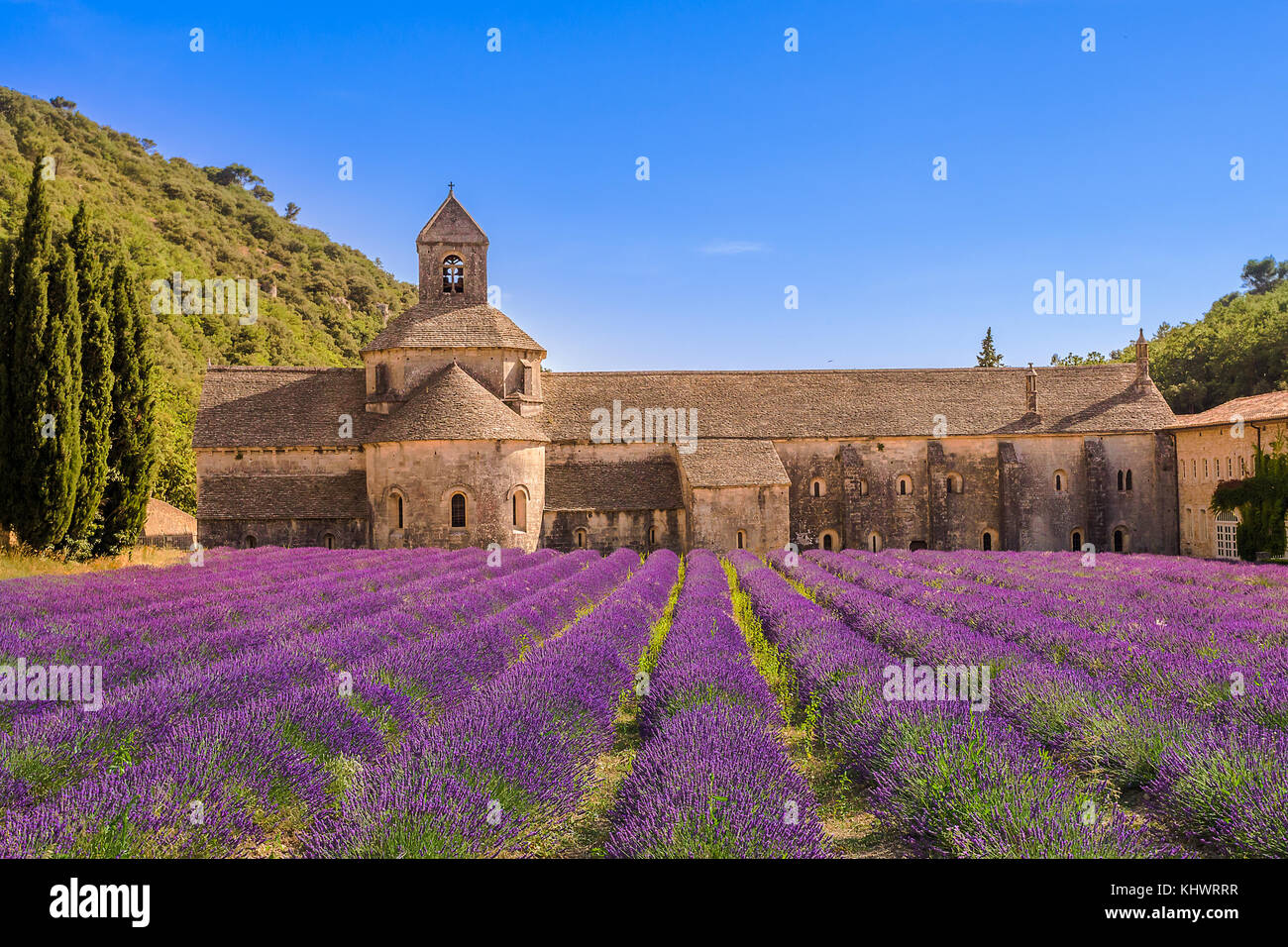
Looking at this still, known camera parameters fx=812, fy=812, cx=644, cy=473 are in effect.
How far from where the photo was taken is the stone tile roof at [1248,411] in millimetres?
27297

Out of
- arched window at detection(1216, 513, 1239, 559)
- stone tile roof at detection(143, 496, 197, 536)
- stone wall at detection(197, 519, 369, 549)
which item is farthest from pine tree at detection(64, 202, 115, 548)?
arched window at detection(1216, 513, 1239, 559)

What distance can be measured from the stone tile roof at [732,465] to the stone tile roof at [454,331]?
7.74 m

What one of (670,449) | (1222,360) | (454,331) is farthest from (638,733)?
(1222,360)

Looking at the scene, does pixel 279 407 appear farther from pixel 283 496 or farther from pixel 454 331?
pixel 454 331

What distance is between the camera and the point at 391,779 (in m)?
4.70

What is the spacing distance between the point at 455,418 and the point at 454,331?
575cm

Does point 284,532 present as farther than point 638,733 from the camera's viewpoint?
Yes

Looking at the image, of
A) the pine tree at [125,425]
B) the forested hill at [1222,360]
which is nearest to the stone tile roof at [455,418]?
the pine tree at [125,425]

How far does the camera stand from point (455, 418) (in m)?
27.6

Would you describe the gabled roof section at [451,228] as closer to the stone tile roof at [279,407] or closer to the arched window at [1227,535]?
the stone tile roof at [279,407]

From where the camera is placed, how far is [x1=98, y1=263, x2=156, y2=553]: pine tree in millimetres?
21594
